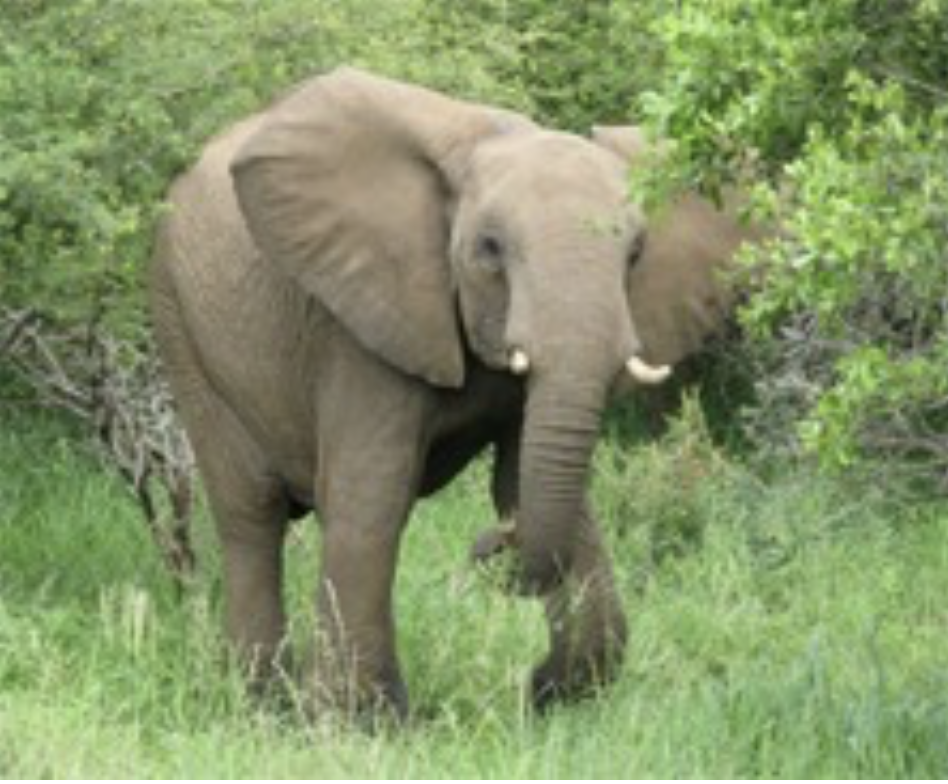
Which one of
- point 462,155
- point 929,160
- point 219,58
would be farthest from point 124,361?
point 929,160

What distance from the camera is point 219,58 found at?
32.7 feet

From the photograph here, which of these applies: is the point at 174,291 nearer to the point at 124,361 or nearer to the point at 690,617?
the point at 124,361

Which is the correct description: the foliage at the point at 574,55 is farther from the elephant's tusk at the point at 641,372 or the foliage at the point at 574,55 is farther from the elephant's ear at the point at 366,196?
the elephant's tusk at the point at 641,372

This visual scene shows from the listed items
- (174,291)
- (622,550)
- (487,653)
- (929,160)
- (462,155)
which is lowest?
(622,550)

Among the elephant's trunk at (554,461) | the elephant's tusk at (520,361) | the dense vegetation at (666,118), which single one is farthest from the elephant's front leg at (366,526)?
the dense vegetation at (666,118)

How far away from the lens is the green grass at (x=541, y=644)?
24.5 feet

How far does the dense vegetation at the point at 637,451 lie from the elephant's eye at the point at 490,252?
21.9 inches

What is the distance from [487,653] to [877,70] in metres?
2.33

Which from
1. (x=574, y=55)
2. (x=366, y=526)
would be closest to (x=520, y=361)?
(x=366, y=526)

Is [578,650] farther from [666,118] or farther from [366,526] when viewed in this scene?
[666,118]

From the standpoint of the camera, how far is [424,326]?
808 cm

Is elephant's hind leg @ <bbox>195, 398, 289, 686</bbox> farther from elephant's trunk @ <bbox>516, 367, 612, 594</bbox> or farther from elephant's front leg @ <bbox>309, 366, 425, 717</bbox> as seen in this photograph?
elephant's trunk @ <bbox>516, 367, 612, 594</bbox>

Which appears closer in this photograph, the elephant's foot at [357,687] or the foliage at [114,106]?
the elephant's foot at [357,687]

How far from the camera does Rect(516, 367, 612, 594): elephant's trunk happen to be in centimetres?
746
